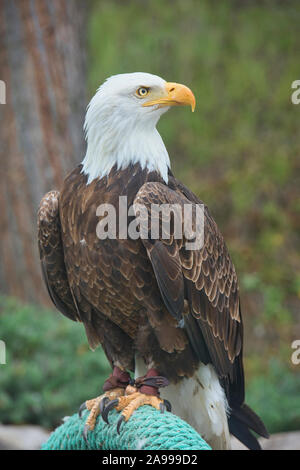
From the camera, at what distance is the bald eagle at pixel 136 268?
114 inches

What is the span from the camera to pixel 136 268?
2898mm

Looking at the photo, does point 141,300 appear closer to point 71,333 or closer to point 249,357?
point 71,333

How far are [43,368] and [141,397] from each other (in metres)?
2.03

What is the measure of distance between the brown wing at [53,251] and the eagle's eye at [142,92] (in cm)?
61

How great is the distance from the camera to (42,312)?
5.53 metres

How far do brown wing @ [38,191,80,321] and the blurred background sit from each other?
152 cm

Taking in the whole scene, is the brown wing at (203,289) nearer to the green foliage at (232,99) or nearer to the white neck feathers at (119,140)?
the white neck feathers at (119,140)

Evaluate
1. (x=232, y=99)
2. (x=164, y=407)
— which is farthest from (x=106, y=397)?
(x=232, y=99)

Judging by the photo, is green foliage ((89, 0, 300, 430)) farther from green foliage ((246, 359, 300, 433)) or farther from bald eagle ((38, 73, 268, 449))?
bald eagle ((38, 73, 268, 449))

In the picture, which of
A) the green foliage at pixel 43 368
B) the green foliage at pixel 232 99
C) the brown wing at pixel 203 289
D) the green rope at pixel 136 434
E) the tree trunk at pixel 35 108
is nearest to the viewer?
the green rope at pixel 136 434

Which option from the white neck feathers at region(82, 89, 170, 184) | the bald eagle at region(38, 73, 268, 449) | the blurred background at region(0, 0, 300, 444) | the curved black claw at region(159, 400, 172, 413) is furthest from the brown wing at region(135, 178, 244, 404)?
the blurred background at region(0, 0, 300, 444)

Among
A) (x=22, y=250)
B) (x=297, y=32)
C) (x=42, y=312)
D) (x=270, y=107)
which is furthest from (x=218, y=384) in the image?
(x=297, y=32)

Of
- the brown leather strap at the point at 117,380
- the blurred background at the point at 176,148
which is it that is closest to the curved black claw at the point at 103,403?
the brown leather strap at the point at 117,380

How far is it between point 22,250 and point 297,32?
15.0 ft
